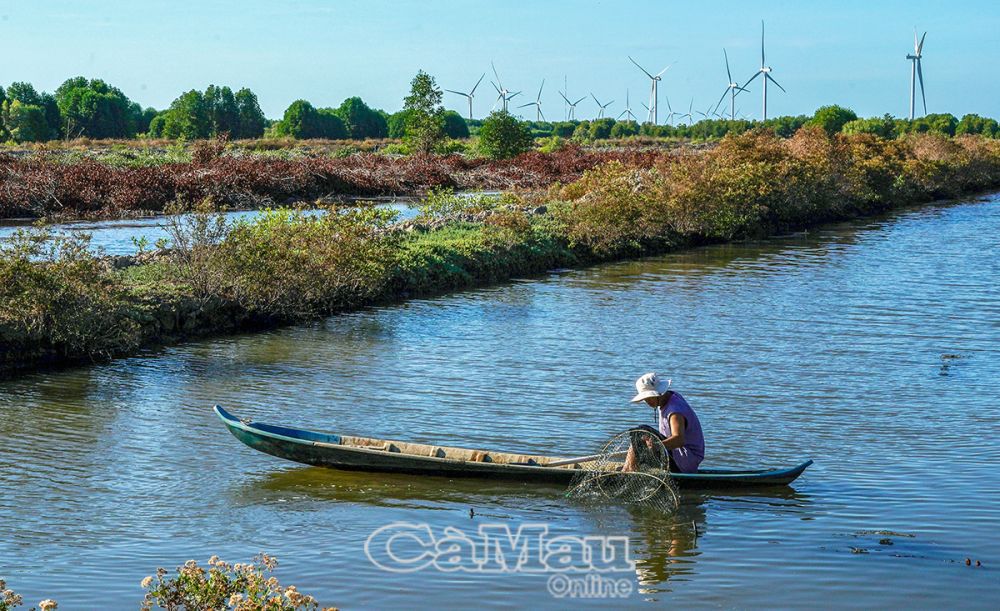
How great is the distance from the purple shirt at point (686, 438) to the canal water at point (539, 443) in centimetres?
35

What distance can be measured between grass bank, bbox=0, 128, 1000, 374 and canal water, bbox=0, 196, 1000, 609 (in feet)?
2.08

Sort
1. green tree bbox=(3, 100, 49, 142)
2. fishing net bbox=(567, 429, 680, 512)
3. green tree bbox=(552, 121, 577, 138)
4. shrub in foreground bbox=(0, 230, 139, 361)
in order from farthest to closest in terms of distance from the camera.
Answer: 1. green tree bbox=(552, 121, 577, 138)
2. green tree bbox=(3, 100, 49, 142)
3. shrub in foreground bbox=(0, 230, 139, 361)
4. fishing net bbox=(567, 429, 680, 512)

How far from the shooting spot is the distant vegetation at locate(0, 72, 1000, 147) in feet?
293

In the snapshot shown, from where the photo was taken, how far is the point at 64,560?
886cm

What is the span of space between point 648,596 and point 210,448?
585 cm

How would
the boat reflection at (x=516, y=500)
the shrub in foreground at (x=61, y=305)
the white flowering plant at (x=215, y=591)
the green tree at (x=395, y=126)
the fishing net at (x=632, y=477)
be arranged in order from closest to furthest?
the white flowering plant at (x=215, y=591), the boat reflection at (x=516, y=500), the fishing net at (x=632, y=477), the shrub in foreground at (x=61, y=305), the green tree at (x=395, y=126)

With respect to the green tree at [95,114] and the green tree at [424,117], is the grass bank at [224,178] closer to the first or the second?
the green tree at [424,117]

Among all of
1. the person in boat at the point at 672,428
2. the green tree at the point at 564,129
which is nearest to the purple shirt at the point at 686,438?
the person in boat at the point at 672,428

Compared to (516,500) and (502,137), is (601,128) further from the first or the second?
(516,500)

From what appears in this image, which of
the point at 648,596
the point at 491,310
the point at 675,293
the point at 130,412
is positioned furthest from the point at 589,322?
the point at 648,596

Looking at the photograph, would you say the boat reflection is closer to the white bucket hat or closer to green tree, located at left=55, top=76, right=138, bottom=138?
the white bucket hat

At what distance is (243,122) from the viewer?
339ft

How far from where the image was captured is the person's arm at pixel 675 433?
10227 mm

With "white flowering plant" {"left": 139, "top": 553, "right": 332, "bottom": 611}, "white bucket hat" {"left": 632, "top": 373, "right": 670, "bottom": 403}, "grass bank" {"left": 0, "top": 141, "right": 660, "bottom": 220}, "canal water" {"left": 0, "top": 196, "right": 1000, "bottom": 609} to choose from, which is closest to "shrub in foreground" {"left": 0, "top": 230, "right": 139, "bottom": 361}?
"canal water" {"left": 0, "top": 196, "right": 1000, "bottom": 609}
